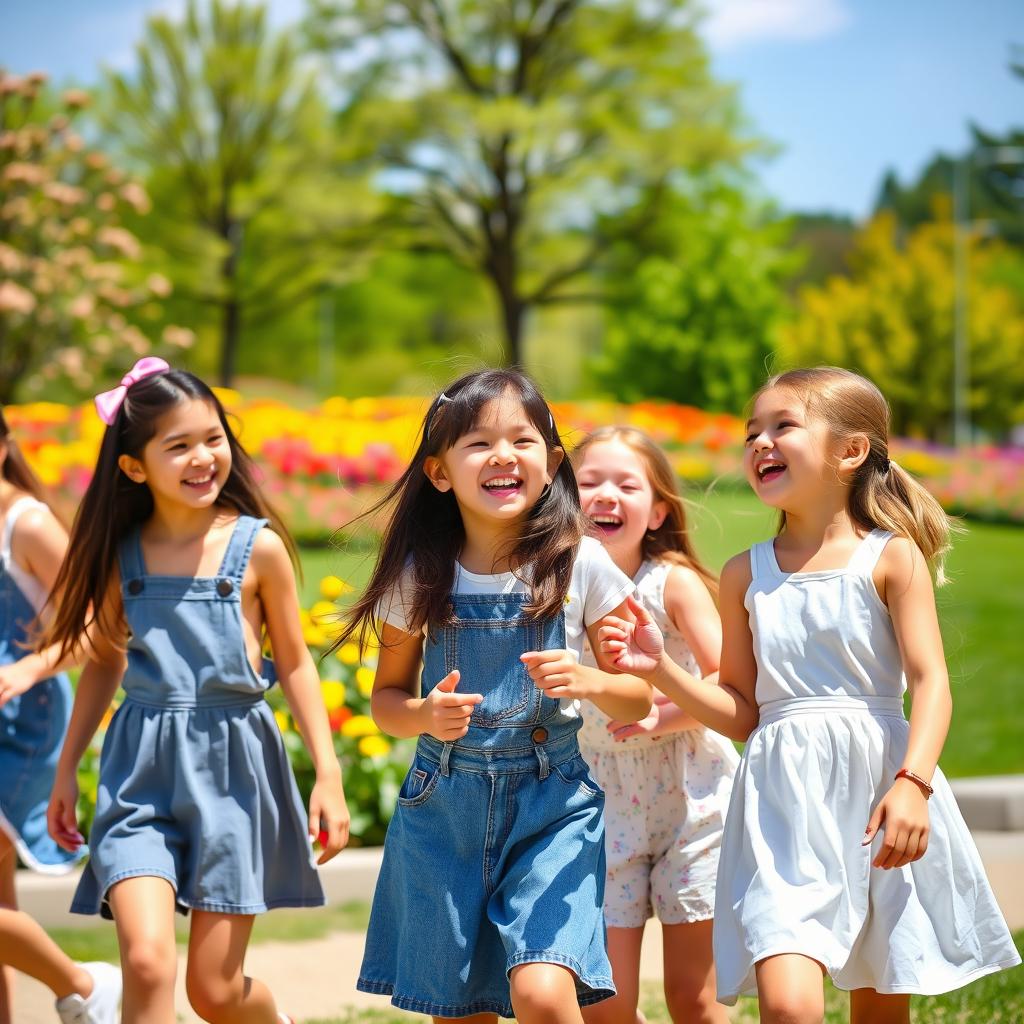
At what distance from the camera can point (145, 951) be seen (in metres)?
2.59

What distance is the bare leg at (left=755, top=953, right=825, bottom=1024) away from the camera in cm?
229

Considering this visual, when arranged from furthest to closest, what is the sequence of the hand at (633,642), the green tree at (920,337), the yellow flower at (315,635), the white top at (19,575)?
the green tree at (920,337) < the yellow flower at (315,635) < the white top at (19,575) < the hand at (633,642)

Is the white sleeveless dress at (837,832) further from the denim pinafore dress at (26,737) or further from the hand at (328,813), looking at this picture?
the denim pinafore dress at (26,737)

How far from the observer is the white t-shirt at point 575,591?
2.60 m

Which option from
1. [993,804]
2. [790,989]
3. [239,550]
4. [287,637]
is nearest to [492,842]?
[790,989]

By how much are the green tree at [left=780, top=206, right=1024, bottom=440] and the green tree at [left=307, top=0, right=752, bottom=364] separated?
16.7 feet

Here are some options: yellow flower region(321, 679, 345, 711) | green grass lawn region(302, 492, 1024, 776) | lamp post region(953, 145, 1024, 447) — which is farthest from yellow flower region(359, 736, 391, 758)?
lamp post region(953, 145, 1024, 447)

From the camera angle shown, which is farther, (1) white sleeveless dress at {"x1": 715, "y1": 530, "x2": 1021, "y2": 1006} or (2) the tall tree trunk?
(2) the tall tree trunk

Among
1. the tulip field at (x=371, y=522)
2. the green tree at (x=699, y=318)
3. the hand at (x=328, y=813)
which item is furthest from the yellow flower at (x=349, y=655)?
the green tree at (x=699, y=318)

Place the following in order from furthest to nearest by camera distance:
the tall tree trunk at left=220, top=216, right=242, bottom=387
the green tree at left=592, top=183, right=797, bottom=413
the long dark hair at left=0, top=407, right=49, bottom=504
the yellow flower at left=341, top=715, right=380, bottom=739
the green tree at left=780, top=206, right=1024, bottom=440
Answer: the green tree at left=592, top=183, right=797, bottom=413 < the green tree at left=780, top=206, right=1024, bottom=440 < the tall tree trunk at left=220, top=216, right=242, bottom=387 < the yellow flower at left=341, top=715, right=380, bottom=739 < the long dark hair at left=0, top=407, right=49, bottom=504

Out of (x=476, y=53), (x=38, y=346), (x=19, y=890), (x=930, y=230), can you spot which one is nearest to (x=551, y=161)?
(x=476, y=53)

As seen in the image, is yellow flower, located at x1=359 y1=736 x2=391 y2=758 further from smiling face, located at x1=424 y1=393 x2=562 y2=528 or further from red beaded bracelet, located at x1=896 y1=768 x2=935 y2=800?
red beaded bracelet, located at x1=896 y1=768 x2=935 y2=800

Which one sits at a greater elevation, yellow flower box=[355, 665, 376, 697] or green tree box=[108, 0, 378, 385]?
green tree box=[108, 0, 378, 385]

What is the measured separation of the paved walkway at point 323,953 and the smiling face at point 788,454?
1.88 metres
